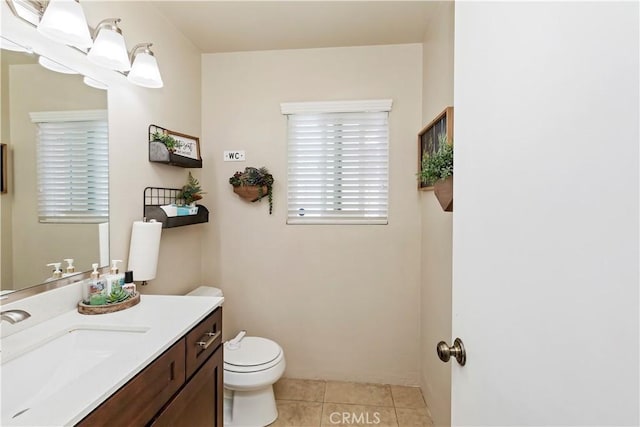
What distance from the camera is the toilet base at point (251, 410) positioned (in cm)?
185

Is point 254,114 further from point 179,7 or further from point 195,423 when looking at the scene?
point 195,423

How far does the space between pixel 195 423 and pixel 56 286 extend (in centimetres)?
79

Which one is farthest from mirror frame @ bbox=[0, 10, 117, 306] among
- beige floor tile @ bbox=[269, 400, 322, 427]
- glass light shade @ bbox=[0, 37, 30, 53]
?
beige floor tile @ bbox=[269, 400, 322, 427]

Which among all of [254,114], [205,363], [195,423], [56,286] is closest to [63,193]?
[56,286]

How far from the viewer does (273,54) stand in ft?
7.62

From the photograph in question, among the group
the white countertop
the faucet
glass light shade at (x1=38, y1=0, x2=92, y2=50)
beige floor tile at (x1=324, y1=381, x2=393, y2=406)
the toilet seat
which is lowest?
beige floor tile at (x1=324, y1=381, x2=393, y2=406)

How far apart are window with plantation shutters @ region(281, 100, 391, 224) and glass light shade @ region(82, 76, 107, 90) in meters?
1.16

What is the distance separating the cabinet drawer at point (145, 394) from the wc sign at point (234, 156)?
1.55m

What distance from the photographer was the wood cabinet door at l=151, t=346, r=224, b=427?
40.4 inches

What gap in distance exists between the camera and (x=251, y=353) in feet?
6.22

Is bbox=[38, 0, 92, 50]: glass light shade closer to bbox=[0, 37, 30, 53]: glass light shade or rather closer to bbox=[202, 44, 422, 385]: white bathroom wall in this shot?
bbox=[0, 37, 30, 53]: glass light shade

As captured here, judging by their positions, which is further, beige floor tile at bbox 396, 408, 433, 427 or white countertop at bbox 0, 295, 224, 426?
beige floor tile at bbox 396, 408, 433, 427

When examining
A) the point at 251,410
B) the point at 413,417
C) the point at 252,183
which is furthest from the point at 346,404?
the point at 252,183

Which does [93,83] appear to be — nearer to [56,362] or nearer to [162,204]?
[162,204]
